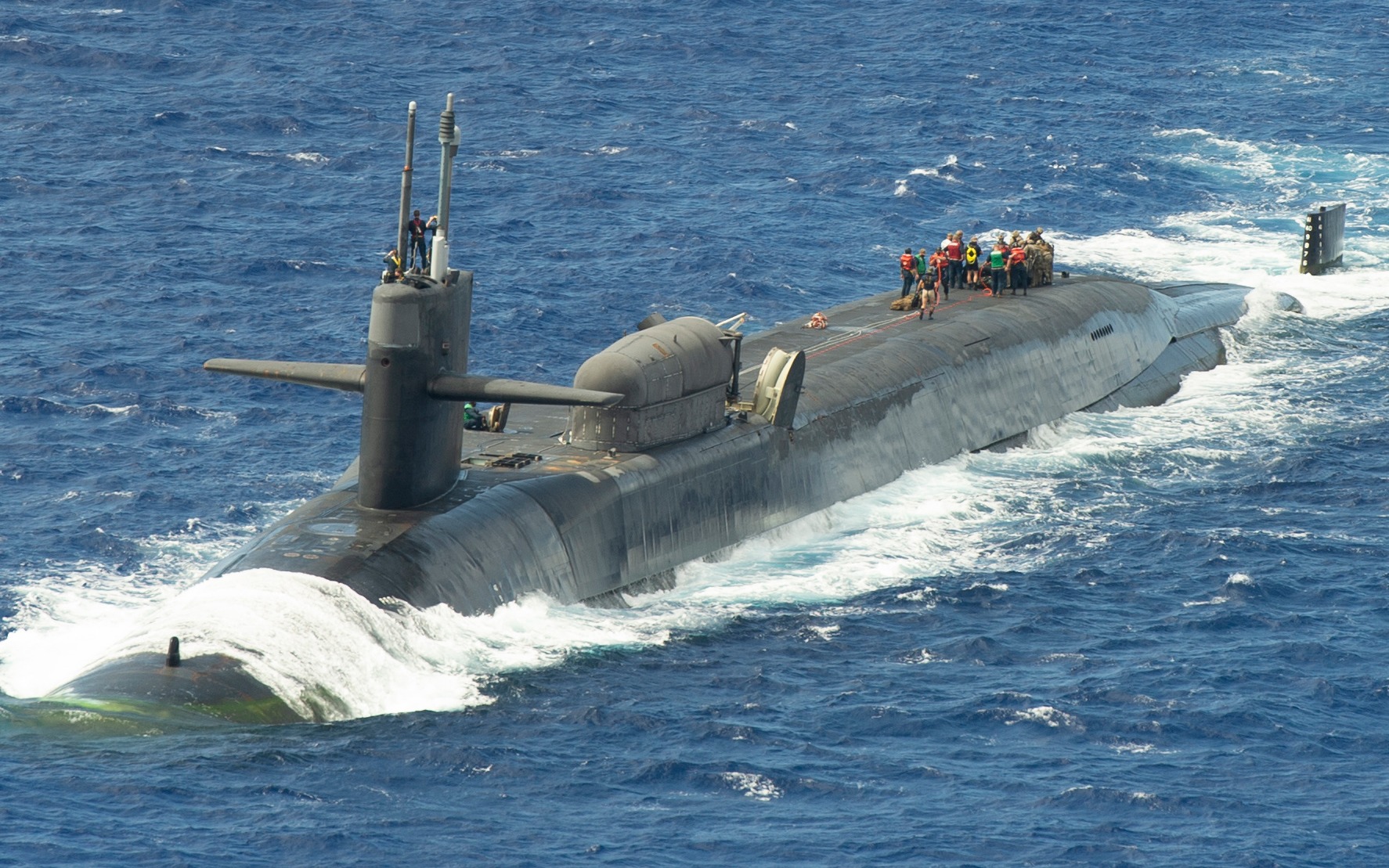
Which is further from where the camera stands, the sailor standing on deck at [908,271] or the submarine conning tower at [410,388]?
the sailor standing on deck at [908,271]

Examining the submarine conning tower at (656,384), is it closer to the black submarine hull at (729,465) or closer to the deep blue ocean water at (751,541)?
the black submarine hull at (729,465)

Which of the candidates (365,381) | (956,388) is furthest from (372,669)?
(956,388)

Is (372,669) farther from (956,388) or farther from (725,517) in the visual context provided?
(956,388)

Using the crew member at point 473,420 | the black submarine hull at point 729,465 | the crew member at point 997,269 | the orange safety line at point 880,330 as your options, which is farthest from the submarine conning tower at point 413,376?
the crew member at point 997,269

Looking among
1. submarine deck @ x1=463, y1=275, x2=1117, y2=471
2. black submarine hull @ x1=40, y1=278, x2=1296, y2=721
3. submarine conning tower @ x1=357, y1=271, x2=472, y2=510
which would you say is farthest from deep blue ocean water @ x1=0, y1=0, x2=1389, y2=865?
submarine deck @ x1=463, y1=275, x2=1117, y2=471

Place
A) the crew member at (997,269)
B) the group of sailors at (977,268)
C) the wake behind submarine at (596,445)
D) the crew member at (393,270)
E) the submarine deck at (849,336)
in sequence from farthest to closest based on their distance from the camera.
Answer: the crew member at (997,269) → the group of sailors at (977,268) → the submarine deck at (849,336) → the crew member at (393,270) → the wake behind submarine at (596,445)

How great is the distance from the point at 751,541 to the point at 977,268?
1961 centimetres

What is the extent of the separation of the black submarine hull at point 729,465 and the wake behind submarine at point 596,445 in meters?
0.06

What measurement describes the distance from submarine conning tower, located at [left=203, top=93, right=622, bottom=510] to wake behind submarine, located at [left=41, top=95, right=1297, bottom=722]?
5 cm

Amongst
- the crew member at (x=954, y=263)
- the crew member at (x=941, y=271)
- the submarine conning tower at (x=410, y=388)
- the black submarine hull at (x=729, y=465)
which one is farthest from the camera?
the crew member at (x=954, y=263)

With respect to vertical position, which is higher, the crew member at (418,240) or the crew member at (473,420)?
the crew member at (418,240)

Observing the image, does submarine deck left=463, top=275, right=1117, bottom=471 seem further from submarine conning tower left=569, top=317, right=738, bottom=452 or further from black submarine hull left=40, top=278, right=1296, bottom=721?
submarine conning tower left=569, top=317, right=738, bottom=452

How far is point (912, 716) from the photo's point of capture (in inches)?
1393

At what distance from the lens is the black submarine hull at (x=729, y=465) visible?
123ft
